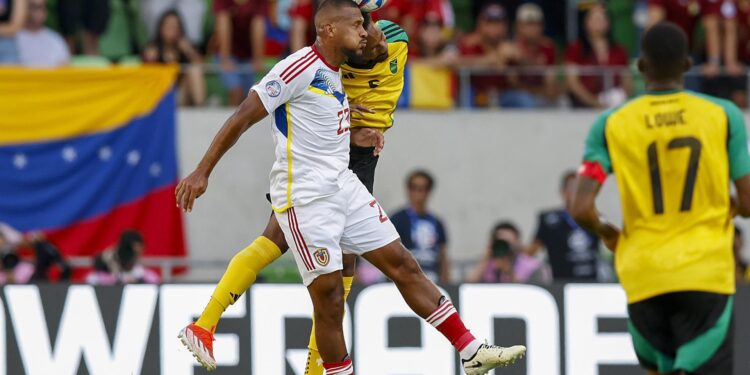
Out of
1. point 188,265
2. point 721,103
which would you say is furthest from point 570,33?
point 721,103

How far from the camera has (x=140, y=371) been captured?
1188 cm

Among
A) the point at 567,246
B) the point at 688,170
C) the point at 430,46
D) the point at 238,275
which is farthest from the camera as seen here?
the point at 430,46

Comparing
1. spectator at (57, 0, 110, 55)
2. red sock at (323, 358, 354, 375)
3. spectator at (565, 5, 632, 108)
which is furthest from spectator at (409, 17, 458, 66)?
red sock at (323, 358, 354, 375)

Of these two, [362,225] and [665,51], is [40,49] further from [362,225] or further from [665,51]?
[665,51]

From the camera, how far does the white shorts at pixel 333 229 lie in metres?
8.66

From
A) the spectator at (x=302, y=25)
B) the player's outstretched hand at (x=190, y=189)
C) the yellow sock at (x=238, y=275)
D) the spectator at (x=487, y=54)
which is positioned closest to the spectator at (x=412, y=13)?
the spectator at (x=487, y=54)

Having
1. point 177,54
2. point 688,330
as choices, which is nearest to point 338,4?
point 688,330

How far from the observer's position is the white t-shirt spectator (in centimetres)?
1572

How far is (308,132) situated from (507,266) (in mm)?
5625

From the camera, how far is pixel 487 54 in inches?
643

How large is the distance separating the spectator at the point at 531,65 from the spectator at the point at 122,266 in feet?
15.6

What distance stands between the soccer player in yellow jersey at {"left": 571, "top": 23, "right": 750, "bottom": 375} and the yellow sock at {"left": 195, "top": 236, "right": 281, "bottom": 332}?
2.25 meters

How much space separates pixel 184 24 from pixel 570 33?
178 inches

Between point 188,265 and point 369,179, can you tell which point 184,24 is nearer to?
point 188,265
